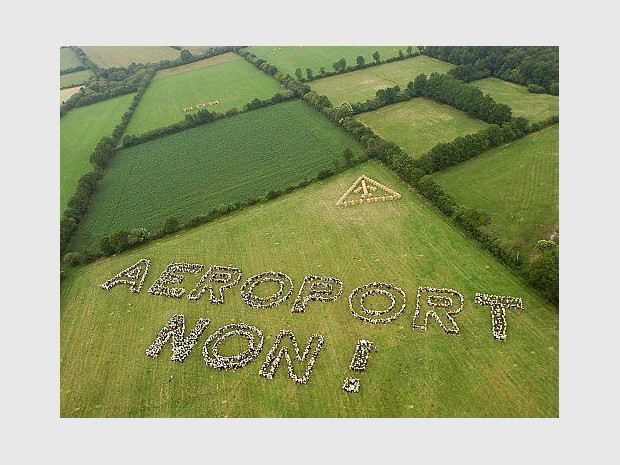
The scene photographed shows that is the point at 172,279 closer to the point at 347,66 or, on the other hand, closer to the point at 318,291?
the point at 318,291

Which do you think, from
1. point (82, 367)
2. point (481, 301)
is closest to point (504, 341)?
point (481, 301)

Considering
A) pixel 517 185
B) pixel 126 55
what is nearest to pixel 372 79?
pixel 517 185

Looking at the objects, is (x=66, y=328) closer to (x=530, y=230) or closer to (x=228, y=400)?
(x=228, y=400)

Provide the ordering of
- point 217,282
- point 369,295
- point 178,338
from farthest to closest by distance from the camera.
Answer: point 217,282, point 369,295, point 178,338

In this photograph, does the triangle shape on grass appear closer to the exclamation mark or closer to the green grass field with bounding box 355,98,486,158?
the green grass field with bounding box 355,98,486,158

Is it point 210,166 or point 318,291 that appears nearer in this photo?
point 318,291

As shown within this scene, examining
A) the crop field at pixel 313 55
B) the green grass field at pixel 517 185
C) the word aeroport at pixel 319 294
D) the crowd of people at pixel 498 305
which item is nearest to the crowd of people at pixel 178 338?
the word aeroport at pixel 319 294
